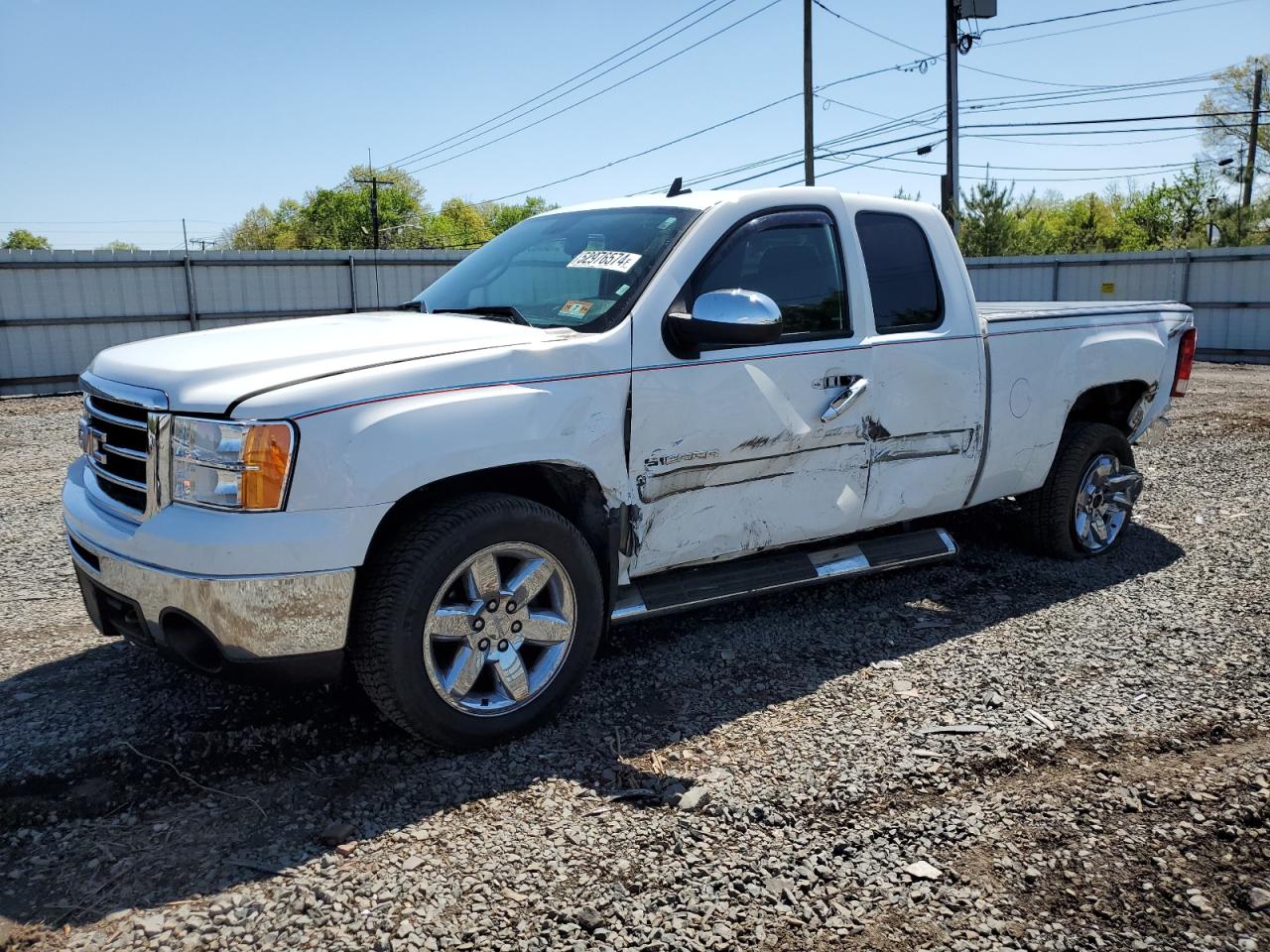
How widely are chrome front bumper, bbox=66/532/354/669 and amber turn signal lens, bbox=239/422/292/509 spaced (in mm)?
233

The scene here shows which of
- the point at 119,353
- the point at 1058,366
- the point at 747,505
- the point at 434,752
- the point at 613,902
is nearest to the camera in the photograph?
the point at 613,902

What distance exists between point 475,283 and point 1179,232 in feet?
176

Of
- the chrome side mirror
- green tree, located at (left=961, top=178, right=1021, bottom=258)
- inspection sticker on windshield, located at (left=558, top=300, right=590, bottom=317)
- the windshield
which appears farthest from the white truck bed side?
green tree, located at (left=961, top=178, right=1021, bottom=258)

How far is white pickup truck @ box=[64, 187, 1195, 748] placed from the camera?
3.08 m

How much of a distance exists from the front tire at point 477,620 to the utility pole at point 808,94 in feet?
76.2

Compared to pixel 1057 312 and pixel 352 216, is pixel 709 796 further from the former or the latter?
pixel 352 216

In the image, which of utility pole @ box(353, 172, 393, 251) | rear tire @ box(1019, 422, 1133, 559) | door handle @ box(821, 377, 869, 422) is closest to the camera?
door handle @ box(821, 377, 869, 422)

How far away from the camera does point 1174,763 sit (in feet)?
11.2

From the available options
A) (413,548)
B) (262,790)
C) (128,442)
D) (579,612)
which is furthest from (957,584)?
(128,442)

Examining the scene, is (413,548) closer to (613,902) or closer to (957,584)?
(613,902)

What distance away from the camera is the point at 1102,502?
5.93 meters

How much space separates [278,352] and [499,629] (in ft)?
3.88

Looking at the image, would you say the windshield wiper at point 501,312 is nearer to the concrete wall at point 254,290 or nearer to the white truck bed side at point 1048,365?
the white truck bed side at point 1048,365

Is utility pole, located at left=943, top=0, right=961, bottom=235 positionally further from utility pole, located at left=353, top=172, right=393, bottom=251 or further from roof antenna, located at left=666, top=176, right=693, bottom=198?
utility pole, located at left=353, top=172, right=393, bottom=251
